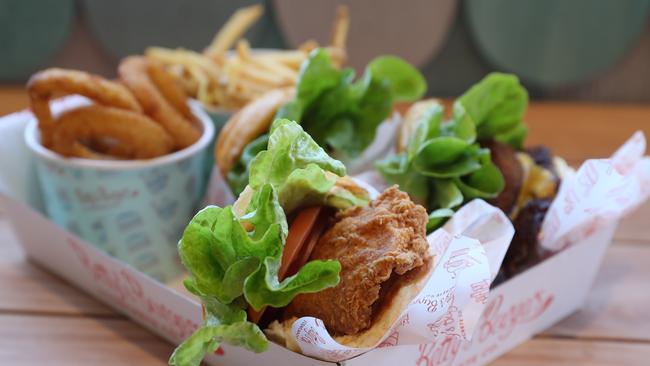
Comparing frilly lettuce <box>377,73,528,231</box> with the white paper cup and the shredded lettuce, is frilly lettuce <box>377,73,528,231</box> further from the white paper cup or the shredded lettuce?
the white paper cup

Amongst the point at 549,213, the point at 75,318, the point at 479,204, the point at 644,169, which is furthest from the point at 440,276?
the point at 75,318

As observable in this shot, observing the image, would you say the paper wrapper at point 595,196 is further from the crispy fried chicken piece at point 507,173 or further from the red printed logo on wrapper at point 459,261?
the red printed logo on wrapper at point 459,261

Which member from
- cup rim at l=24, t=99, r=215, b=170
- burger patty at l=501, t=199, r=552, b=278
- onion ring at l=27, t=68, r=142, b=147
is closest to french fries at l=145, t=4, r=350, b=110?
cup rim at l=24, t=99, r=215, b=170

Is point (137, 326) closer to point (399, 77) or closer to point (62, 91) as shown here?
point (62, 91)

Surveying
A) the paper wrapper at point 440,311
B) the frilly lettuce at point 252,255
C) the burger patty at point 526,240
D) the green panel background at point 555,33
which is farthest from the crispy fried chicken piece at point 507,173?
the green panel background at point 555,33

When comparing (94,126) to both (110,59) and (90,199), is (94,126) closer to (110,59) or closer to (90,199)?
(90,199)

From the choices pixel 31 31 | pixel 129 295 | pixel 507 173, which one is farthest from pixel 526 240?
pixel 31 31

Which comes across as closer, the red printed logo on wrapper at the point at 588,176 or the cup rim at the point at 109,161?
the red printed logo on wrapper at the point at 588,176
